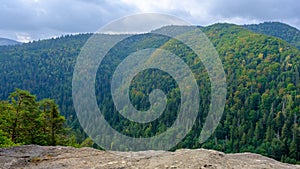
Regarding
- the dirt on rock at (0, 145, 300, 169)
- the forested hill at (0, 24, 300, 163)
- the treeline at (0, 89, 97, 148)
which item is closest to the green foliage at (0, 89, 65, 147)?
the treeline at (0, 89, 97, 148)

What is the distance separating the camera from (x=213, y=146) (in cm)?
9550

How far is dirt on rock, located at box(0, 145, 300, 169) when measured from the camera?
5859 mm

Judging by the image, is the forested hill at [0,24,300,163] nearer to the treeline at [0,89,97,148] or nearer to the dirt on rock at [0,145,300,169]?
the treeline at [0,89,97,148]

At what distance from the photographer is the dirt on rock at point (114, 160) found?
5.86 metres

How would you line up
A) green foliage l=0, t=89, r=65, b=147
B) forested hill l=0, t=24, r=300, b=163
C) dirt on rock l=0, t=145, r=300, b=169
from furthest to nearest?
forested hill l=0, t=24, r=300, b=163, green foliage l=0, t=89, r=65, b=147, dirt on rock l=0, t=145, r=300, b=169

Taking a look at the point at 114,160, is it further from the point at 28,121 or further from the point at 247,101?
the point at 247,101

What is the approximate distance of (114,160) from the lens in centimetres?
652

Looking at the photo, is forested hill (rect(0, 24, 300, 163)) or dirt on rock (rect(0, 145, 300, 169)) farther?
forested hill (rect(0, 24, 300, 163))

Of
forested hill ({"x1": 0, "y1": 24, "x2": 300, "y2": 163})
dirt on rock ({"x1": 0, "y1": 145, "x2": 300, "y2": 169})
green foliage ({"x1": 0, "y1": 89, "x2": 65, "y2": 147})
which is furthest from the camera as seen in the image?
forested hill ({"x1": 0, "y1": 24, "x2": 300, "y2": 163})

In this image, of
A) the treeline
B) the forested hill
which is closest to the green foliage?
the treeline

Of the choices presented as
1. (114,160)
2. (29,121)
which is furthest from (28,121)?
(114,160)

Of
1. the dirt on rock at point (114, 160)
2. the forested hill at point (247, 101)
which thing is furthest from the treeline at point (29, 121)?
the forested hill at point (247, 101)

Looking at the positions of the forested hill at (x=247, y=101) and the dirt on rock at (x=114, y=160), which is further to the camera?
the forested hill at (x=247, y=101)

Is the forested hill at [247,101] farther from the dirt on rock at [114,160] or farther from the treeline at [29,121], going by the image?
the dirt on rock at [114,160]
